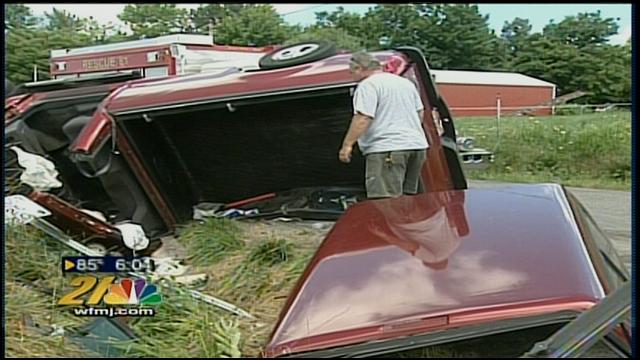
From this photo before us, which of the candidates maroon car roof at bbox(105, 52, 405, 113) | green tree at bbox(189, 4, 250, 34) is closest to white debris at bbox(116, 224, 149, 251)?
maroon car roof at bbox(105, 52, 405, 113)

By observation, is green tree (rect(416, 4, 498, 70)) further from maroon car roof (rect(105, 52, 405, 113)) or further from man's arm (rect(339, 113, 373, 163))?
man's arm (rect(339, 113, 373, 163))

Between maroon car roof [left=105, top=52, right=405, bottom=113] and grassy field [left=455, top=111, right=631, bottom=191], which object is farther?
grassy field [left=455, top=111, right=631, bottom=191]

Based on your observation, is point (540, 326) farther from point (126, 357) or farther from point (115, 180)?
point (115, 180)

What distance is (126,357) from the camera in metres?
2.08

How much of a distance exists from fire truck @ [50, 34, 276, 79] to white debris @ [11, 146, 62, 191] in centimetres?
101

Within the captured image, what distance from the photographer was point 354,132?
355 cm

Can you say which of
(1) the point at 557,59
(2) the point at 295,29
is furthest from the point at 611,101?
(2) the point at 295,29

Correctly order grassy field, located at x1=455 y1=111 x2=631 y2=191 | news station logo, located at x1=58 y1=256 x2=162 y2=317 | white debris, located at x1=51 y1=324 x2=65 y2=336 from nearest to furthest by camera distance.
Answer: white debris, located at x1=51 y1=324 x2=65 y2=336 → news station logo, located at x1=58 y1=256 x2=162 y2=317 → grassy field, located at x1=455 y1=111 x2=631 y2=191

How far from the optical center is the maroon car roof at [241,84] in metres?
3.44

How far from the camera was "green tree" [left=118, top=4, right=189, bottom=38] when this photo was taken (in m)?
3.08

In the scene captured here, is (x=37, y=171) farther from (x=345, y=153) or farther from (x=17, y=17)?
Result: (x=345, y=153)

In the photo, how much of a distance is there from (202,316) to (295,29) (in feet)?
5.41

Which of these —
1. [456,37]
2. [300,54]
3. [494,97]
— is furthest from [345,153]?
[494,97]

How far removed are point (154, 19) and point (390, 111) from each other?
1209 millimetres
